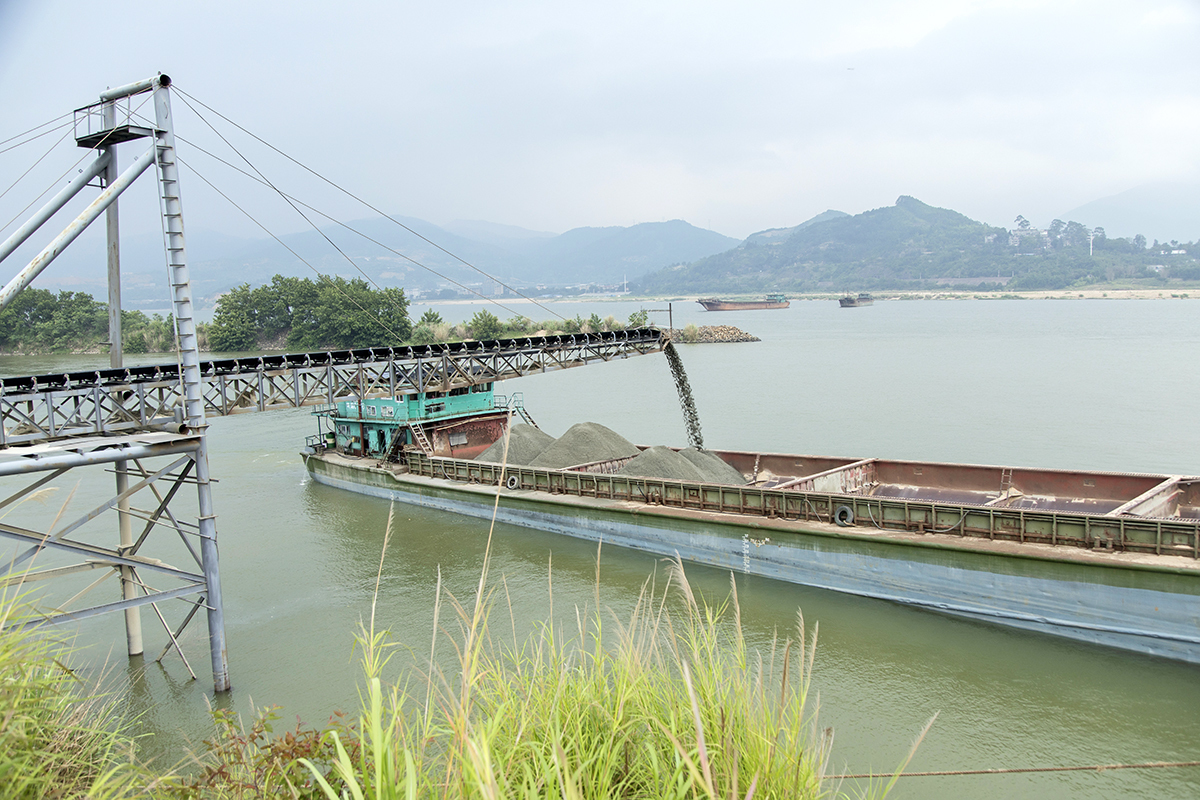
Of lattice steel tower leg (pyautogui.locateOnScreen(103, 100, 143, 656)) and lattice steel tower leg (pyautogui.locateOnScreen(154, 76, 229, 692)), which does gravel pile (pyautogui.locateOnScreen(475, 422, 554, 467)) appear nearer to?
lattice steel tower leg (pyautogui.locateOnScreen(103, 100, 143, 656))

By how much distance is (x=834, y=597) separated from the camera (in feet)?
48.0

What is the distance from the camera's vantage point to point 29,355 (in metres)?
78.6

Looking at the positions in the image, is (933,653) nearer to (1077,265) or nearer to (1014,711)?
(1014,711)

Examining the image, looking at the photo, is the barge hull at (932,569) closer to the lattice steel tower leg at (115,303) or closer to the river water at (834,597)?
the river water at (834,597)

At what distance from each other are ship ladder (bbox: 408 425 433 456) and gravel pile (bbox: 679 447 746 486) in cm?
832

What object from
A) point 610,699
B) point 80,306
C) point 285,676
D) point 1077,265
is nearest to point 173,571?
point 285,676

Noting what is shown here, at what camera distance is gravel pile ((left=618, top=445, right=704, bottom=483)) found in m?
19.1

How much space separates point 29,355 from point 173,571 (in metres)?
86.6

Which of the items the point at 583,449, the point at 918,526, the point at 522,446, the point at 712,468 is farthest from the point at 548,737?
the point at 522,446

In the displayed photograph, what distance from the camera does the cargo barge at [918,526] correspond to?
11.8 m

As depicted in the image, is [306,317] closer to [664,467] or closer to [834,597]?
[664,467]

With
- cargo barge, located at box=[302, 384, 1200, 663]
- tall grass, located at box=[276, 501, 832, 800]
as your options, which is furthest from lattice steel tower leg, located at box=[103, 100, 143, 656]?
tall grass, located at box=[276, 501, 832, 800]

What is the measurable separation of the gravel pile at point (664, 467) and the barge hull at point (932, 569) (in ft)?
3.95

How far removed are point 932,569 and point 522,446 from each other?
13.2 meters
